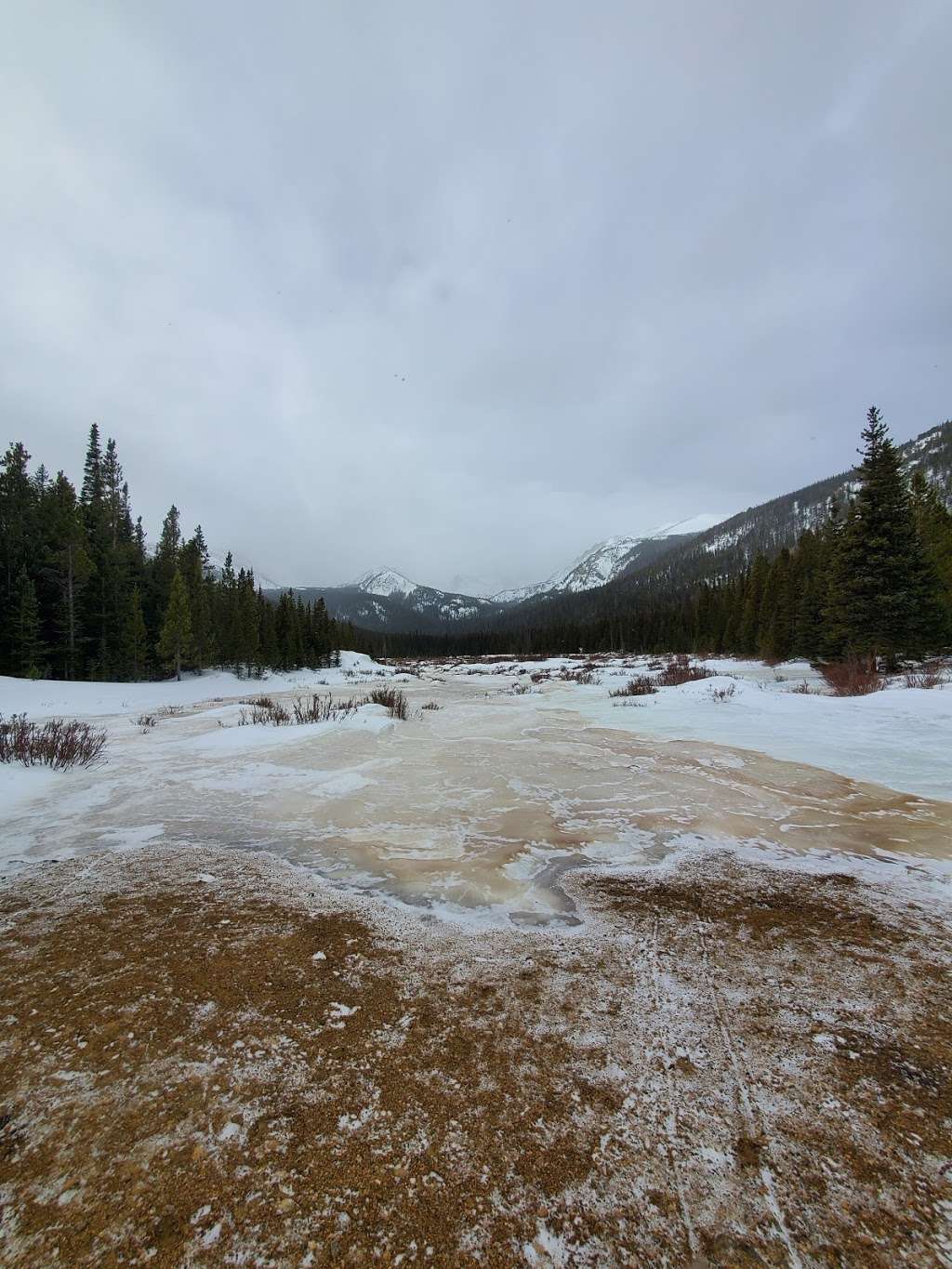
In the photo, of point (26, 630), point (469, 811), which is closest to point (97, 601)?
point (26, 630)

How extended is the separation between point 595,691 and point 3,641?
109 ft

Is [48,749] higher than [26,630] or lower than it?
lower

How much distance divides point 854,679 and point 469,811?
1672 cm

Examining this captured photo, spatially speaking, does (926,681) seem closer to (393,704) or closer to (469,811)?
(469,811)

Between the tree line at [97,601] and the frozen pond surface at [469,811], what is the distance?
88.3 ft

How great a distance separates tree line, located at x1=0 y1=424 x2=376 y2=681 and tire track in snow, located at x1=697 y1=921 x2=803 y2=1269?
3588 cm

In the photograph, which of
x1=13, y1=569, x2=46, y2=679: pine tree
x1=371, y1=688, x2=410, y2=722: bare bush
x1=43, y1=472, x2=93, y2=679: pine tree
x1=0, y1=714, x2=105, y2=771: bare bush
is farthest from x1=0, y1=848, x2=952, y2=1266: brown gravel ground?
x1=43, y1=472, x2=93, y2=679: pine tree

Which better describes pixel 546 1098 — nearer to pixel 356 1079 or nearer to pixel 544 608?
pixel 356 1079

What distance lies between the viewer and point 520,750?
9.02m

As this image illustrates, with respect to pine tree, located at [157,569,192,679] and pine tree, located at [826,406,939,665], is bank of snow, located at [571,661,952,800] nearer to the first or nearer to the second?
pine tree, located at [826,406,939,665]

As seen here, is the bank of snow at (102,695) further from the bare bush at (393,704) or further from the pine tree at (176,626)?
the bare bush at (393,704)

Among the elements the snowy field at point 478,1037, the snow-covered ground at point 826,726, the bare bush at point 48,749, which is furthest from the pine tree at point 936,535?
the bare bush at point 48,749

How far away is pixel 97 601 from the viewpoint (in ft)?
112

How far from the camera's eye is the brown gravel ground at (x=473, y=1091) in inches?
55.8
